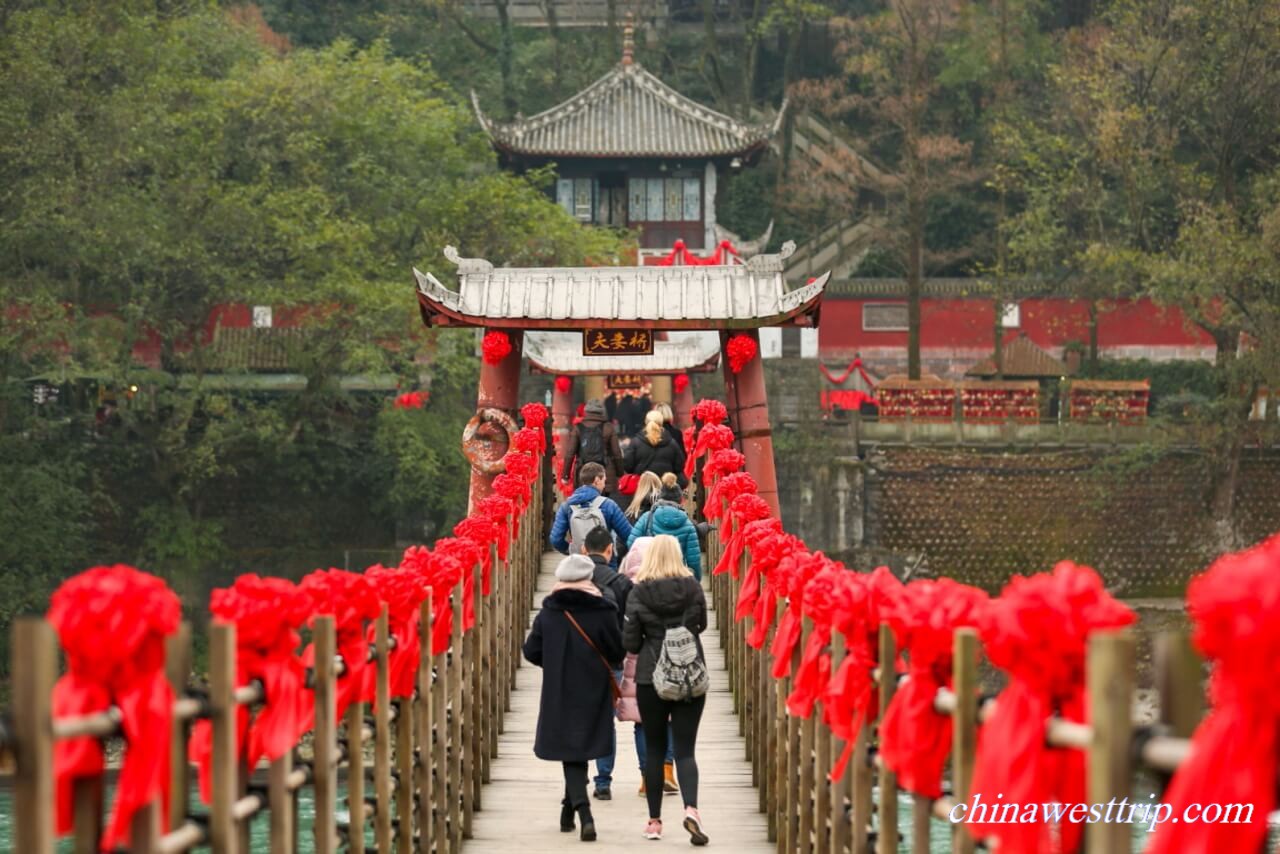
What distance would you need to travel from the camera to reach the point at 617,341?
45.1 feet

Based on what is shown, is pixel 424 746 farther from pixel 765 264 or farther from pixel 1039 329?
pixel 1039 329

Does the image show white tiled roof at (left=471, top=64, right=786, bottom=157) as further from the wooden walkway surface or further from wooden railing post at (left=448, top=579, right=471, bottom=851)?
wooden railing post at (left=448, top=579, right=471, bottom=851)

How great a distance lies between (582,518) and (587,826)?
3135mm

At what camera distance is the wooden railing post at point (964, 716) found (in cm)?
428

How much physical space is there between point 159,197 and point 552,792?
1721cm

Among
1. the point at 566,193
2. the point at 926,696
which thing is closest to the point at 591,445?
the point at 926,696

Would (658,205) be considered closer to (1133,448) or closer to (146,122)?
(1133,448)

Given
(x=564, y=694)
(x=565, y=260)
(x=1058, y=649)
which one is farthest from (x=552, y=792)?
(x=565, y=260)

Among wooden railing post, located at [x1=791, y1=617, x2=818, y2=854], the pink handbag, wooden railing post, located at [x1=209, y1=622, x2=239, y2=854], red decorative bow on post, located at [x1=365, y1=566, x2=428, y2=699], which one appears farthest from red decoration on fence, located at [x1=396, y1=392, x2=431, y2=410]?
wooden railing post, located at [x1=209, y1=622, x2=239, y2=854]

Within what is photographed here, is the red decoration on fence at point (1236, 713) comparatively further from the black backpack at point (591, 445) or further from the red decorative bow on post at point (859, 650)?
the black backpack at point (591, 445)

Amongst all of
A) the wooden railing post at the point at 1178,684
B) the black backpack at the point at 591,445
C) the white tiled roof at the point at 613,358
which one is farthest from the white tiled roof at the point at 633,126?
the wooden railing post at the point at 1178,684

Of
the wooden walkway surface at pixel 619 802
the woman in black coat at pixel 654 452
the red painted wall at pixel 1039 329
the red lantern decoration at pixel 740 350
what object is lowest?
the wooden walkway surface at pixel 619 802

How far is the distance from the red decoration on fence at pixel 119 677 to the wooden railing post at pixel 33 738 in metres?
0.21

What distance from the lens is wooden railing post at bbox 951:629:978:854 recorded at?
14.0ft
